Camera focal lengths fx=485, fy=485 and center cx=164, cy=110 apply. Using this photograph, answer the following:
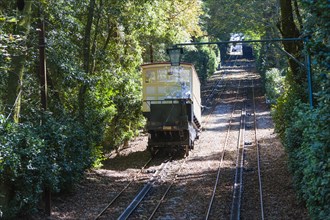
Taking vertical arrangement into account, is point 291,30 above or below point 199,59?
below

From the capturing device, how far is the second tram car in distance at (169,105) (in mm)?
20453

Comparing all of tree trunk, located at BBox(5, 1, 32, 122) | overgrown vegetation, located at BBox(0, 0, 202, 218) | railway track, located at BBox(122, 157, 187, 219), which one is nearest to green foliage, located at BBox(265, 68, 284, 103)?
overgrown vegetation, located at BBox(0, 0, 202, 218)

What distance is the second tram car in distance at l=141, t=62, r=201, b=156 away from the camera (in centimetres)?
2045

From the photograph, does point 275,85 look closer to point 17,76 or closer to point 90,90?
point 90,90

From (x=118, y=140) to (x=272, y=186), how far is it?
951 centimetres

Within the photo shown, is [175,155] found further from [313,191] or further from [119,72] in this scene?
[313,191]

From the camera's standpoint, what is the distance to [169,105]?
20.5 m

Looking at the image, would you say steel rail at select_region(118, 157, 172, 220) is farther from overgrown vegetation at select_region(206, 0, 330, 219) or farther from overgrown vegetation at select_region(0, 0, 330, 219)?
overgrown vegetation at select_region(206, 0, 330, 219)

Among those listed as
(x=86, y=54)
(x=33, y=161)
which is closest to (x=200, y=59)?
(x=86, y=54)

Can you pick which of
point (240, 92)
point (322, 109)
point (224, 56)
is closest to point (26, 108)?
point (322, 109)

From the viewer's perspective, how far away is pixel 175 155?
21.5 meters

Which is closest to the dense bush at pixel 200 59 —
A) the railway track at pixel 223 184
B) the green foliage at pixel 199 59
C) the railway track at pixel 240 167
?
the green foliage at pixel 199 59

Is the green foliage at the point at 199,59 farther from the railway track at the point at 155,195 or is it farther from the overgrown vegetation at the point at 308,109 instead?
the overgrown vegetation at the point at 308,109

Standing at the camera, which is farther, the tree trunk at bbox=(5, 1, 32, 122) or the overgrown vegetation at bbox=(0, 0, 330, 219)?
the tree trunk at bbox=(5, 1, 32, 122)
